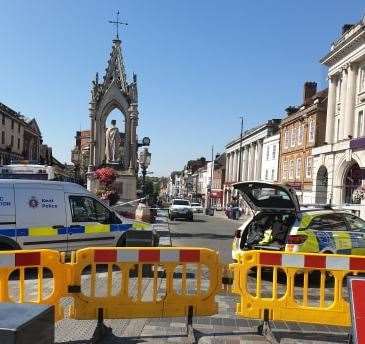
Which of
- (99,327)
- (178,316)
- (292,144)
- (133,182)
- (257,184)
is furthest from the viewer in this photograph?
(292,144)

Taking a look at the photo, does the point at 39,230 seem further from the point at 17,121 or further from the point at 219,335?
the point at 17,121

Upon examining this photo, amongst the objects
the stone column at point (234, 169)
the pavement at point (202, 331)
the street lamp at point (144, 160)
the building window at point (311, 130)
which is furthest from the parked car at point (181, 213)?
the stone column at point (234, 169)

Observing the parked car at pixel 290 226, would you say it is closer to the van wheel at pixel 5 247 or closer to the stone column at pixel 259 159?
the van wheel at pixel 5 247

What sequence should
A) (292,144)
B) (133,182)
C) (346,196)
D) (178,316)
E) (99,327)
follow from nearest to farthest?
(99,327), (178,316), (133,182), (346,196), (292,144)

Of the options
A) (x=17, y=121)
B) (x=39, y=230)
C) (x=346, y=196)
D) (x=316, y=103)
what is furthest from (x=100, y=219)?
(x=17, y=121)

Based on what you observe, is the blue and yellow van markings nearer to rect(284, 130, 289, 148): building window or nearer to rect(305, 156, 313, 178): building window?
rect(305, 156, 313, 178): building window

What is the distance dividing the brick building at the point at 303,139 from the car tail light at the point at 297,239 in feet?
117

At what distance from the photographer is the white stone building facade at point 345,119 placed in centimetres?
3631

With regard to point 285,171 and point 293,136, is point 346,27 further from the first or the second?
point 285,171

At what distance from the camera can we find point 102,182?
23.5m

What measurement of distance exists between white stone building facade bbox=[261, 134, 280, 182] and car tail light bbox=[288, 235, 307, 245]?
50718 millimetres

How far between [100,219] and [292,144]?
44119mm

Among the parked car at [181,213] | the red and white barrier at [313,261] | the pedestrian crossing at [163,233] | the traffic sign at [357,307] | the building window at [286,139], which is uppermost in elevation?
the building window at [286,139]

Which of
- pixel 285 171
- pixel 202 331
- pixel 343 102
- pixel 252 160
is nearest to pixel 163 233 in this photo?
pixel 202 331
